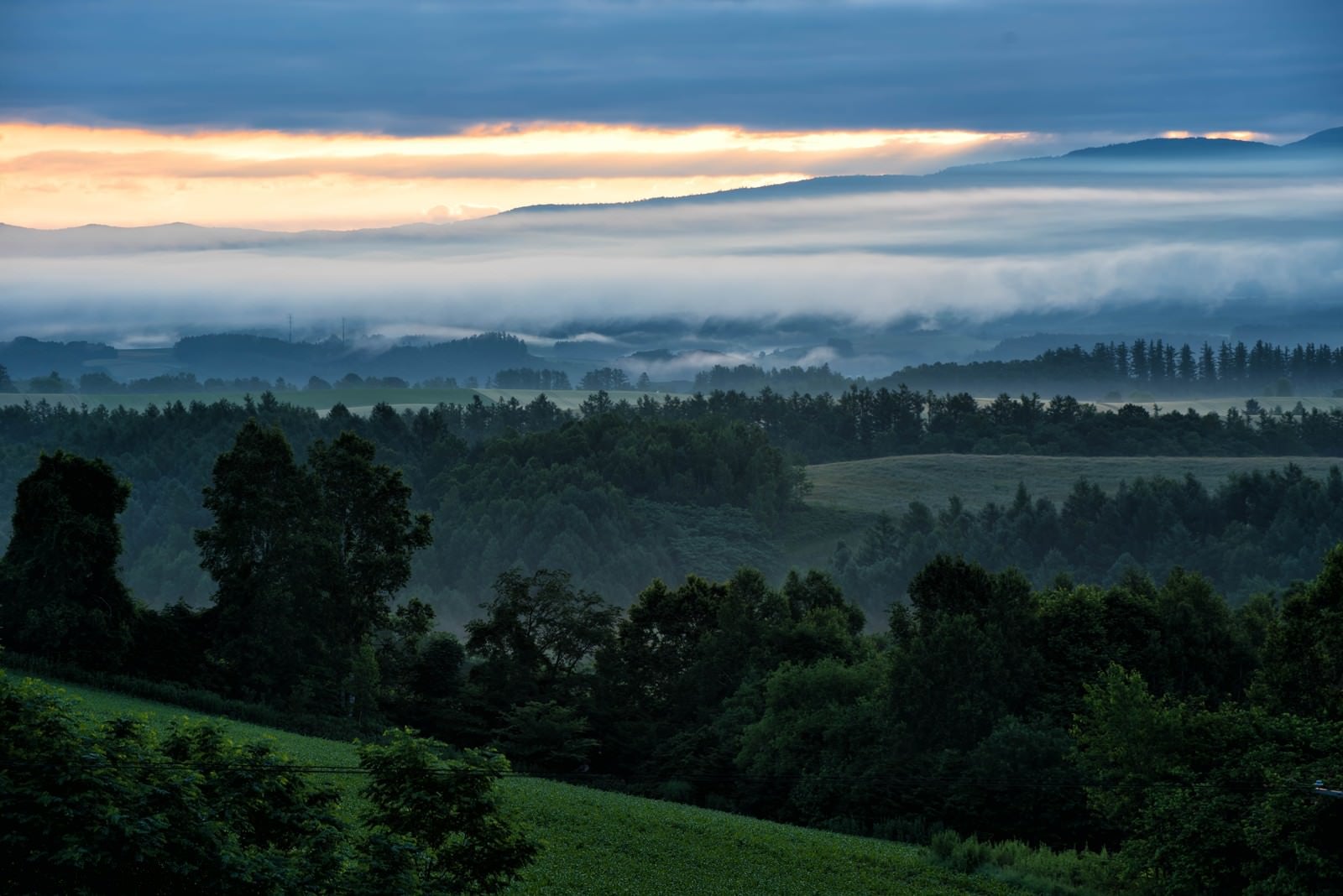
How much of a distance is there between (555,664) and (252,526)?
22.0 m

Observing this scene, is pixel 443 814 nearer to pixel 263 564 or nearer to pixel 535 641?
pixel 263 564

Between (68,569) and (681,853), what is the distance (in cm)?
4605

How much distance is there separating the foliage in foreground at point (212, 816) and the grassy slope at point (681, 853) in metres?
8.87

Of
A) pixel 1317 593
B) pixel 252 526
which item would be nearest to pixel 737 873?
pixel 1317 593

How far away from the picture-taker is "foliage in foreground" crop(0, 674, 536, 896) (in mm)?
33656

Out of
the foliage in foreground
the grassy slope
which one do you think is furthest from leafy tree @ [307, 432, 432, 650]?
the foliage in foreground

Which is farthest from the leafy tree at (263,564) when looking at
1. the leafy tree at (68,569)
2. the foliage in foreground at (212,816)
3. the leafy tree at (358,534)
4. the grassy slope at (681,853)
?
the foliage in foreground at (212,816)

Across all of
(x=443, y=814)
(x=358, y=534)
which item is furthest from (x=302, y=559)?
(x=443, y=814)

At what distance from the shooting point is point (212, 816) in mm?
36625

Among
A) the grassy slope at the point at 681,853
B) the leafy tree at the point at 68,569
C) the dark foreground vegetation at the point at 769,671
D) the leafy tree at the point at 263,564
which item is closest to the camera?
the grassy slope at the point at 681,853

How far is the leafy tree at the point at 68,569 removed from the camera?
283 feet

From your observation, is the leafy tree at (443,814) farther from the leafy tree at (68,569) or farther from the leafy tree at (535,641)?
the leafy tree at (535,641)

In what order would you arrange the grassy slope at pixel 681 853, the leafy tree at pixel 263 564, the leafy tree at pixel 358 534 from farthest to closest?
the leafy tree at pixel 358 534
the leafy tree at pixel 263 564
the grassy slope at pixel 681 853

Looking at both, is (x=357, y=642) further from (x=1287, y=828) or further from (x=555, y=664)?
(x=1287, y=828)
